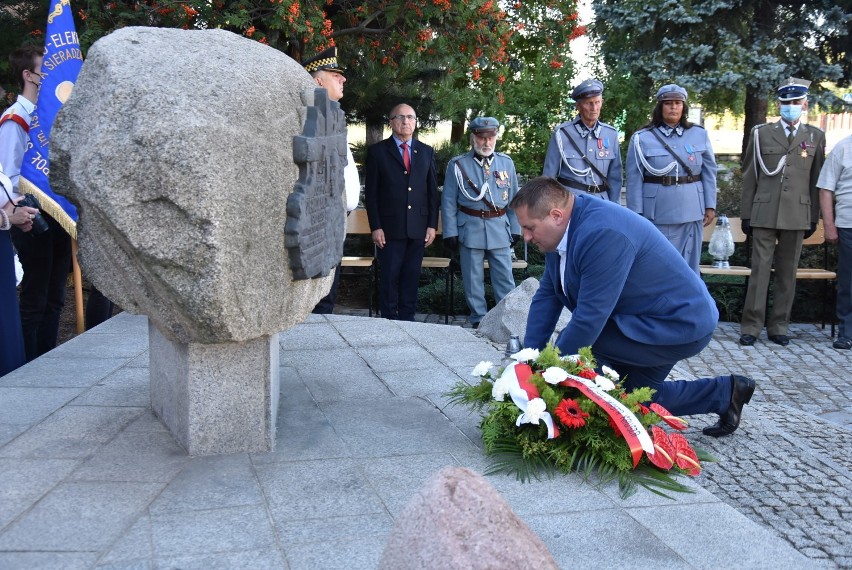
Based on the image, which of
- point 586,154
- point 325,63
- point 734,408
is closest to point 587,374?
point 734,408

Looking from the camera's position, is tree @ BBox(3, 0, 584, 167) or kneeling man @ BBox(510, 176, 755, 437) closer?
kneeling man @ BBox(510, 176, 755, 437)

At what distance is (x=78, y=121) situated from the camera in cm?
328

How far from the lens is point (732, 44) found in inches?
400

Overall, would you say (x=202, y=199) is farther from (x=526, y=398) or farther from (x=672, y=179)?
(x=672, y=179)

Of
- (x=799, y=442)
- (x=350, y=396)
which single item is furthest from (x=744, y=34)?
(x=350, y=396)

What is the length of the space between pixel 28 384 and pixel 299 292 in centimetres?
184

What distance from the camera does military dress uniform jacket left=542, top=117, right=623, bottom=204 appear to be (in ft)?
23.5

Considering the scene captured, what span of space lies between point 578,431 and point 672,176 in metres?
4.00

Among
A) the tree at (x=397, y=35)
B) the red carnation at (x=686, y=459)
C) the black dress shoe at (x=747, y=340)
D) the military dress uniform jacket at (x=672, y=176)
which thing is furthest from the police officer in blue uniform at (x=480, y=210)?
the red carnation at (x=686, y=459)

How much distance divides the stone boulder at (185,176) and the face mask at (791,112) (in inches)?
204

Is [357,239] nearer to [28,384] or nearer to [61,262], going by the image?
[61,262]

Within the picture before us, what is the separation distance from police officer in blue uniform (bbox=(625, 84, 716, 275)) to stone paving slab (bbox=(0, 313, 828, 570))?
248 cm

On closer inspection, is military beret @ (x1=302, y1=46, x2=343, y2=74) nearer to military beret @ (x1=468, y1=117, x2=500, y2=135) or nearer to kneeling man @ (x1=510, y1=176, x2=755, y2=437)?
military beret @ (x1=468, y1=117, x2=500, y2=135)

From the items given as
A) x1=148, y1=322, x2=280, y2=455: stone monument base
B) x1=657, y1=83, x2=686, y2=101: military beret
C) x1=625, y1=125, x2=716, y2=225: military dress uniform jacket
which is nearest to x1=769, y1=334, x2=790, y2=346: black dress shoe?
x1=625, y1=125, x2=716, y2=225: military dress uniform jacket
